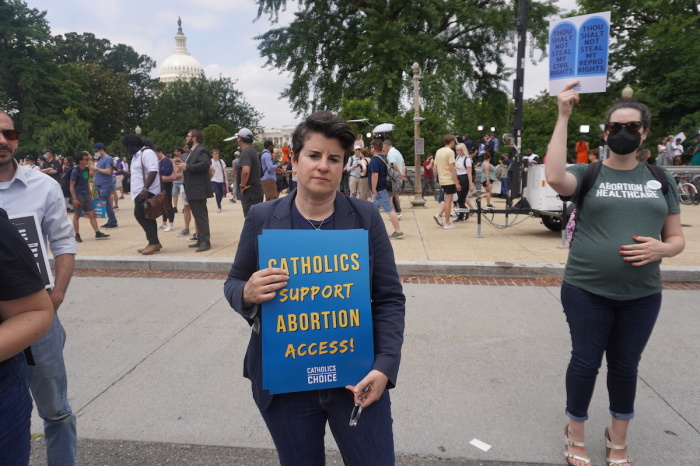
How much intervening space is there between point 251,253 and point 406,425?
191 cm

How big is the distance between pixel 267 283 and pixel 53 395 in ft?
4.78

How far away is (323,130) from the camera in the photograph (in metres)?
1.80

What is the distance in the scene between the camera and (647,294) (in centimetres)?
258

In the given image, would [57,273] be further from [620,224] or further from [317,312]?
[620,224]

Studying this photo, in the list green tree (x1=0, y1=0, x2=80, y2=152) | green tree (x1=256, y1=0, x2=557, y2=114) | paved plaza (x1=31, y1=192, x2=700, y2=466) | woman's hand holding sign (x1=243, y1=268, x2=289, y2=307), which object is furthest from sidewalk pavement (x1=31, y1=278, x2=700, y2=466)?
green tree (x1=0, y1=0, x2=80, y2=152)

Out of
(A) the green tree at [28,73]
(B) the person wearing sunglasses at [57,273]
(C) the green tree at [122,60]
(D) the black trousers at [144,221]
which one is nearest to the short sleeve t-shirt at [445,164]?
(D) the black trousers at [144,221]

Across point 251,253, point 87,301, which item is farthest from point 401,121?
point 251,253

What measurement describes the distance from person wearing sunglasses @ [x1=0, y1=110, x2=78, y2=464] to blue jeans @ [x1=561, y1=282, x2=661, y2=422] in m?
2.57

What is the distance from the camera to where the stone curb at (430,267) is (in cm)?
673

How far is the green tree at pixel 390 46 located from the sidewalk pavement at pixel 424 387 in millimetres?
19224

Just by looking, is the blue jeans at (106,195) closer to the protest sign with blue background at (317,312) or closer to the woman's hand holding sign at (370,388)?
the protest sign with blue background at (317,312)

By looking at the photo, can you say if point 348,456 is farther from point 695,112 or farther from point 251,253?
point 695,112

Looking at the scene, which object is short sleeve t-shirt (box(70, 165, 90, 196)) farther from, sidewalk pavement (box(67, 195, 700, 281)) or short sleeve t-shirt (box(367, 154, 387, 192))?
short sleeve t-shirt (box(367, 154, 387, 192))

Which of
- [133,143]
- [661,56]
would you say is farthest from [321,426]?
[661,56]
